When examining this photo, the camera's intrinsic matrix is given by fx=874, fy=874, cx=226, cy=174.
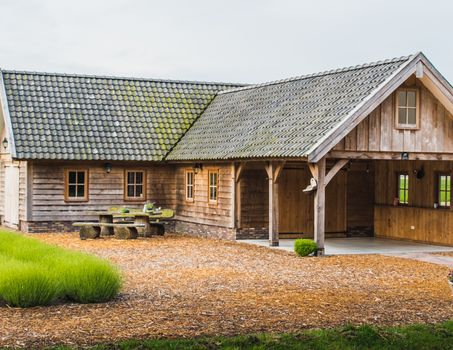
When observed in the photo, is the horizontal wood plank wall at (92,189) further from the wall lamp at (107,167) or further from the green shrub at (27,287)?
the green shrub at (27,287)

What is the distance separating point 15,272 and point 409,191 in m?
15.5

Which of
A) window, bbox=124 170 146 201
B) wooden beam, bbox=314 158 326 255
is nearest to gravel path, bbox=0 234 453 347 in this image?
wooden beam, bbox=314 158 326 255

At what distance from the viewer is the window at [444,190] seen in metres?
24.4

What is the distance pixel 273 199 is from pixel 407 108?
13.9ft

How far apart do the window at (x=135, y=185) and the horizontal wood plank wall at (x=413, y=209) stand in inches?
310

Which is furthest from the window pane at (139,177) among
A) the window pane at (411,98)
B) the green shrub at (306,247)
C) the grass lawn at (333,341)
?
the grass lawn at (333,341)

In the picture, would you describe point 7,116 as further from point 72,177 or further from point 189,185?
point 189,185

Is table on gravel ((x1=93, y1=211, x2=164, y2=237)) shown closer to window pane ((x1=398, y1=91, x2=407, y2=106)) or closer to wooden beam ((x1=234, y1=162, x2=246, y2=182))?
wooden beam ((x1=234, y1=162, x2=246, y2=182))

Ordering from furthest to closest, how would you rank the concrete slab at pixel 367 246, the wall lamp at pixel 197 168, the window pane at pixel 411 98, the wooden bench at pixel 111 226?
the wall lamp at pixel 197 168 → the wooden bench at pixel 111 226 → the window pane at pixel 411 98 → the concrete slab at pixel 367 246

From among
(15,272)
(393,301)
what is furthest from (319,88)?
(15,272)

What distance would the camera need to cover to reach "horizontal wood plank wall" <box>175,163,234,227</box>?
25.5m

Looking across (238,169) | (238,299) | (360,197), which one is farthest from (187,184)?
(238,299)

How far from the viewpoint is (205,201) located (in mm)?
27047

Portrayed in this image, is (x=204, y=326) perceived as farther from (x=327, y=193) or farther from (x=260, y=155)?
(x=327, y=193)
